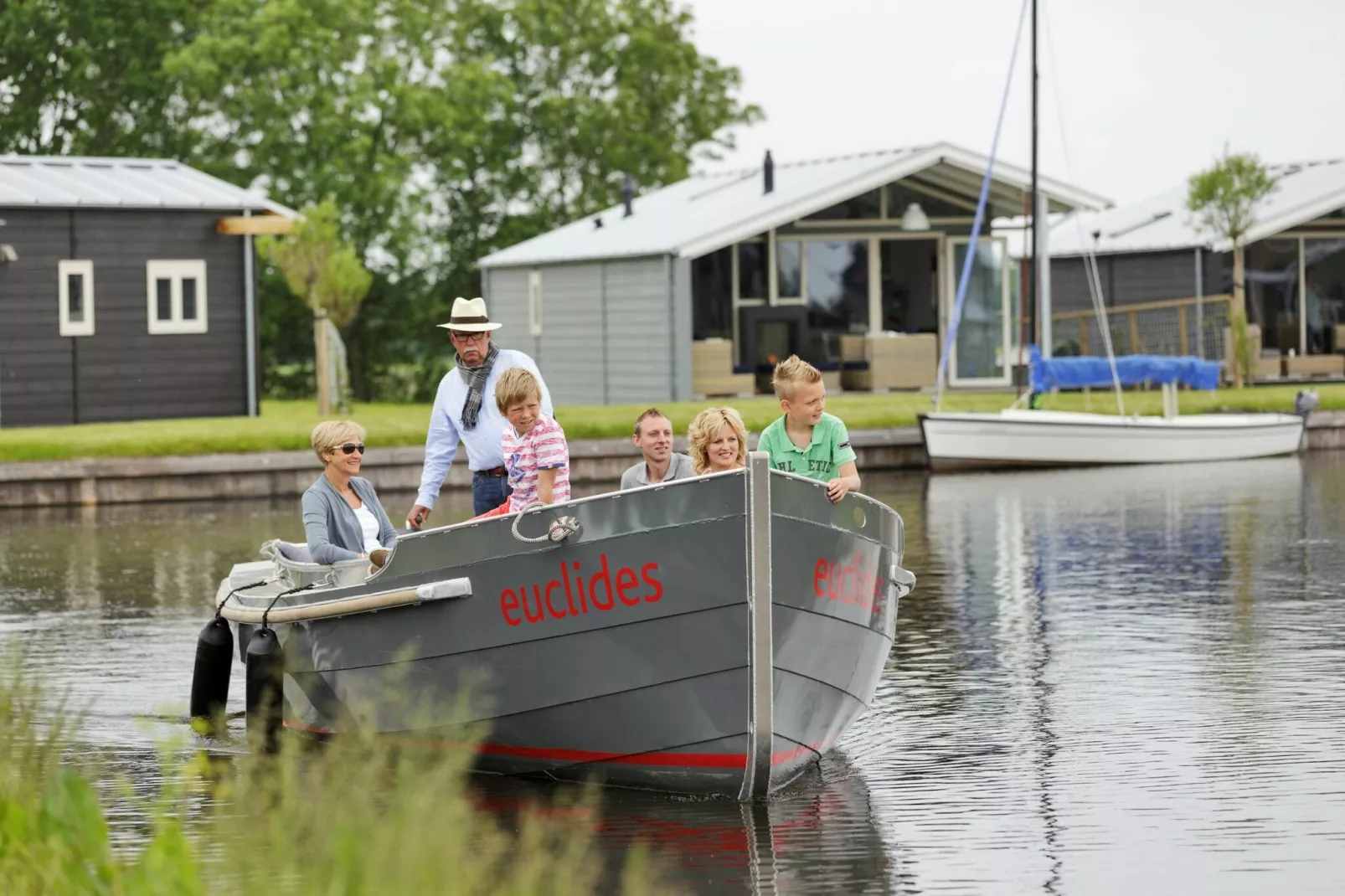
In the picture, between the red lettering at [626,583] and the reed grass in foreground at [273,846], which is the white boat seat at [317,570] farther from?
the reed grass in foreground at [273,846]

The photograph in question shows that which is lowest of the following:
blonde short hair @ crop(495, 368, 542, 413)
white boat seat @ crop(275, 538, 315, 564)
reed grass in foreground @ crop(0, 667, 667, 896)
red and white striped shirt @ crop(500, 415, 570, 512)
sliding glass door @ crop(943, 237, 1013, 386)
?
reed grass in foreground @ crop(0, 667, 667, 896)

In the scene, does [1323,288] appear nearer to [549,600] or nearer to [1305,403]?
[1305,403]

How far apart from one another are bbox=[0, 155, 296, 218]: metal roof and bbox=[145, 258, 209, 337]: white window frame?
0.80 m

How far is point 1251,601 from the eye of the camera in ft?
47.4

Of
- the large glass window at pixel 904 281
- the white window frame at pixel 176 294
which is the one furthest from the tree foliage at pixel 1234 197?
the white window frame at pixel 176 294

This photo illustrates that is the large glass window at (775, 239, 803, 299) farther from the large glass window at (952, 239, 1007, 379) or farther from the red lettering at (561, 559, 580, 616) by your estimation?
the red lettering at (561, 559, 580, 616)

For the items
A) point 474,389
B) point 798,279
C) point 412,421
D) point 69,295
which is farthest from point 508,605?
point 798,279

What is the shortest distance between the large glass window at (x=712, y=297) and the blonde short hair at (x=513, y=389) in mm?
25093

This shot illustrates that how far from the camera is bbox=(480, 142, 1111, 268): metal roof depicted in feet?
107

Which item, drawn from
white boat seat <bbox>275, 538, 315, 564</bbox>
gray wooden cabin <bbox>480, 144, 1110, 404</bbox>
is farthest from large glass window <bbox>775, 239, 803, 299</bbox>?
white boat seat <bbox>275, 538, 315, 564</bbox>

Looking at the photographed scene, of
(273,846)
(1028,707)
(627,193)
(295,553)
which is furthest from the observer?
(627,193)

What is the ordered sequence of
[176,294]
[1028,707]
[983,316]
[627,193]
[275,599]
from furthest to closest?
[627,193]
[983,316]
[176,294]
[1028,707]
[275,599]

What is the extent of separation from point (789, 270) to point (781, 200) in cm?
227

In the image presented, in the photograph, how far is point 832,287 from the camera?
35250 mm
